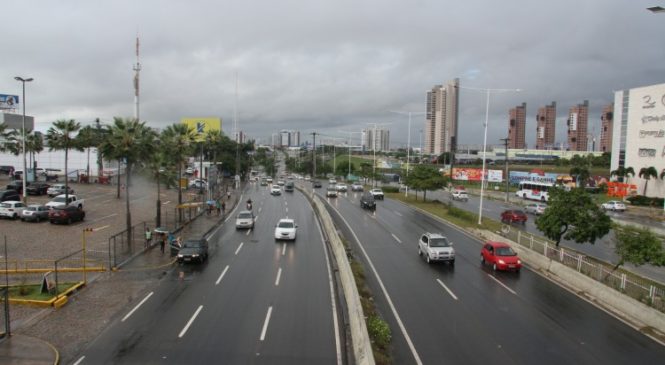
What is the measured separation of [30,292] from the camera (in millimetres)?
20922

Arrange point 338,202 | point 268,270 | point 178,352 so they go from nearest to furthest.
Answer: point 178,352 → point 268,270 → point 338,202

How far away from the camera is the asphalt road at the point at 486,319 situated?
48.8ft

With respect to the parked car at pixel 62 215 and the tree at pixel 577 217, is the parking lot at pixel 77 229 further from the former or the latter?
the tree at pixel 577 217

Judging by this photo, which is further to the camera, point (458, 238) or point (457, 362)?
point (458, 238)

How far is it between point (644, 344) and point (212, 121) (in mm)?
97529

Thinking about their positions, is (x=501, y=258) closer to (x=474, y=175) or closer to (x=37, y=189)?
(x=37, y=189)

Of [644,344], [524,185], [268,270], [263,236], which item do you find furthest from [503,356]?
[524,185]

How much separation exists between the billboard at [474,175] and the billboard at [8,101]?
331 feet

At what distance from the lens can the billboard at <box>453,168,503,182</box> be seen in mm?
115562

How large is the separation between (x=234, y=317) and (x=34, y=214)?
30532 mm

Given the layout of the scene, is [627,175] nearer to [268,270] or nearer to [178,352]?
[268,270]

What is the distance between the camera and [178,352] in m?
14.7

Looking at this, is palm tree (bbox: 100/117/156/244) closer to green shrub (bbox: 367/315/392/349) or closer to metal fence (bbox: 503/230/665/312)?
green shrub (bbox: 367/315/392/349)

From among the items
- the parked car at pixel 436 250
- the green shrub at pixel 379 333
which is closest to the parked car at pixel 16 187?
the parked car at pixel 436 250
